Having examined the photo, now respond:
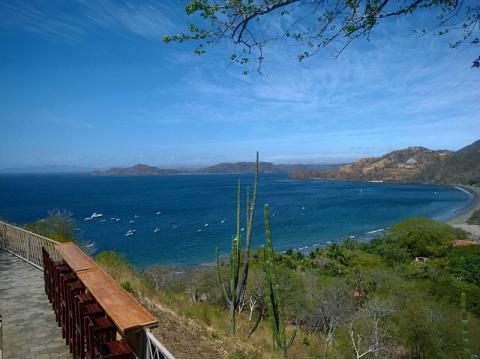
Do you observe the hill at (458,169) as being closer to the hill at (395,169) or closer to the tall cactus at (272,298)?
the hill at (395,169)

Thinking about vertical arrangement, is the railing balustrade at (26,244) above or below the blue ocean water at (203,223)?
above

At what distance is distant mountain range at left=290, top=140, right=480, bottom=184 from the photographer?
148m

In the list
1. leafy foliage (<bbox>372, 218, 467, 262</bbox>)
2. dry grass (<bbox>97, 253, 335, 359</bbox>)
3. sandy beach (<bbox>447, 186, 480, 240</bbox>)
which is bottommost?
sandy beach (<bbox>447, 186, 480, 240</bbox>)

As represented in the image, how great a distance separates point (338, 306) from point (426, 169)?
168 metres

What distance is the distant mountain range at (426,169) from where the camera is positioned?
147788 millimetres

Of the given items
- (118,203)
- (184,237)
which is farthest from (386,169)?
(184,237)

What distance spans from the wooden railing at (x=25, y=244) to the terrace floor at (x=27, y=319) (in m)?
0.50

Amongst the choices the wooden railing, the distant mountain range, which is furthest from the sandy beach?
the distant mountain range

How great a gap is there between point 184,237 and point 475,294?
3357cm

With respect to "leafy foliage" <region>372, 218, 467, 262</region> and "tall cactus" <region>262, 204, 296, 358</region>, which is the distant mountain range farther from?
"tall cactus" <region>262, 204, 296, 358</region>

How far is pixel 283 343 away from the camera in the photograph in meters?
8.47

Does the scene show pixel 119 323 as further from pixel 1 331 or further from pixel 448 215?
pixel 448 215

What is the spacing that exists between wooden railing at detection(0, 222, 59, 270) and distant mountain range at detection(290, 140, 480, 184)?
144162 mm

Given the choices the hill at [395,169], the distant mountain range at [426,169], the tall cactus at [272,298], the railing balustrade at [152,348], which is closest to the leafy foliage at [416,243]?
the tall cactus at [272,298]
